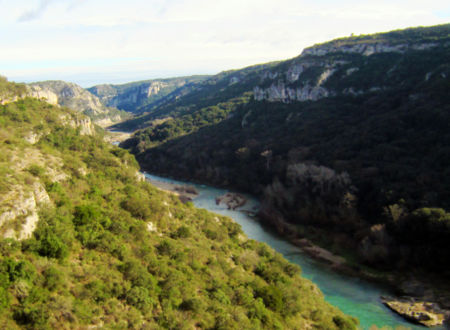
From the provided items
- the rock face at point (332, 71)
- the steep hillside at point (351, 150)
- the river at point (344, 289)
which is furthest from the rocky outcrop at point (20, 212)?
the rock face at point (332, 71)

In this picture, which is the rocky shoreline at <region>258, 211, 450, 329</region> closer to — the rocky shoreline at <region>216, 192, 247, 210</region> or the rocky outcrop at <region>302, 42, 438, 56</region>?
the rocky shoreline at <region>216, 192, 247, 210</region>

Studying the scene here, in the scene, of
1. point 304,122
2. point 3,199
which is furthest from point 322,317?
point 304,122

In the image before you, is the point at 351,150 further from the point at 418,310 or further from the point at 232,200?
the point at 418,310

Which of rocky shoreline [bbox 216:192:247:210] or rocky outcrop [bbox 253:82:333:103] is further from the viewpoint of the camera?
rocky outcrop [bbox 253:82:333:103]

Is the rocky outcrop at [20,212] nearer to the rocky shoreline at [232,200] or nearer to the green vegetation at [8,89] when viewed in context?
the green vegetation at [8,89]

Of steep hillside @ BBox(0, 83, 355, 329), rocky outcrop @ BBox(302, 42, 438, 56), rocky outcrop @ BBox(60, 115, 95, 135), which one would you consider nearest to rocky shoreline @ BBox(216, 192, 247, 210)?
steep hillside @ BBox(0, 83, 355, 329)
